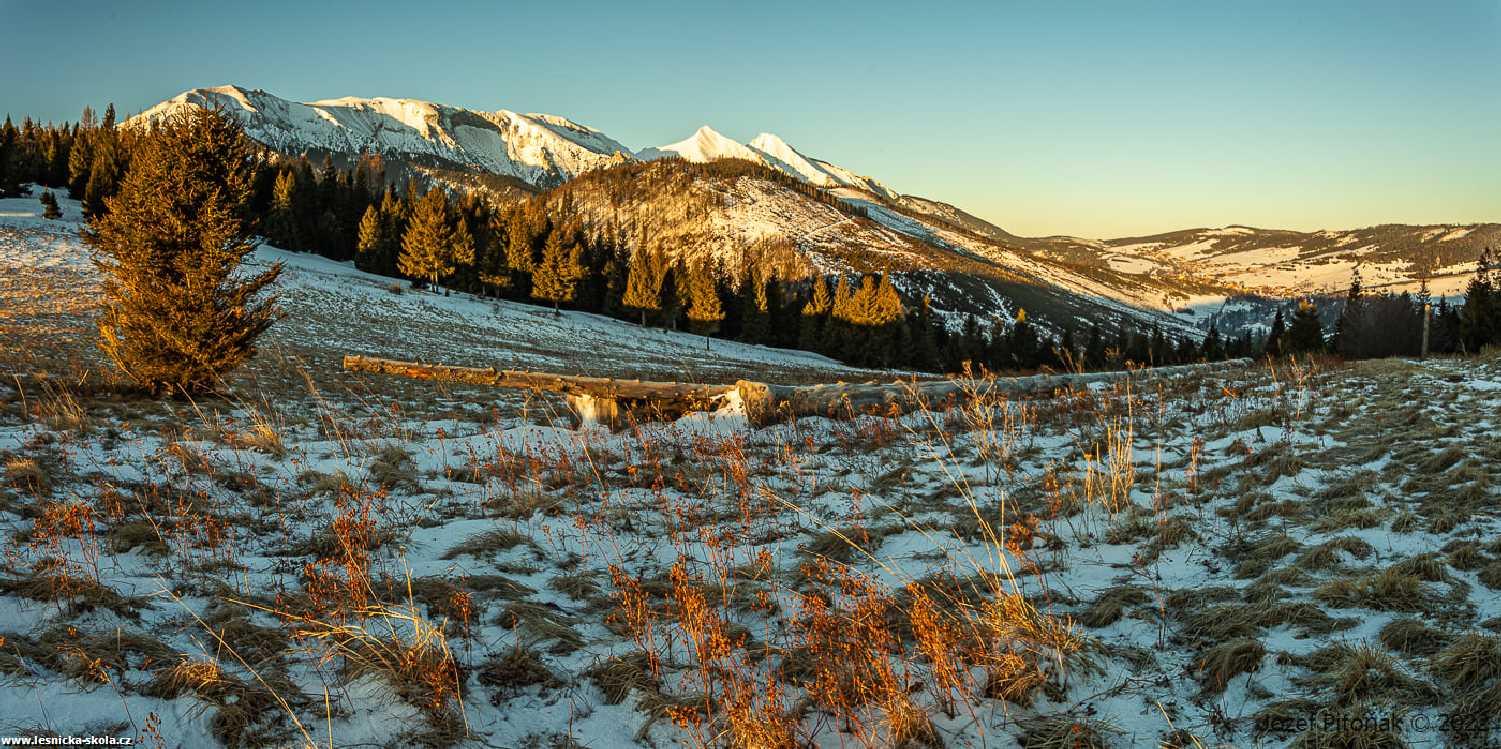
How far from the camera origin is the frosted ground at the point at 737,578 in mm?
2943

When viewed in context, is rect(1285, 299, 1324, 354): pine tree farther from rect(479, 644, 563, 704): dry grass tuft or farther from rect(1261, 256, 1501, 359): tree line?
rect(479, 644, 563, 704): dry grass tuft

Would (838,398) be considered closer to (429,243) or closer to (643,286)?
(643,286)

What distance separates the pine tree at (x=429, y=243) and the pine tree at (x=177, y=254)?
5150 centimetres

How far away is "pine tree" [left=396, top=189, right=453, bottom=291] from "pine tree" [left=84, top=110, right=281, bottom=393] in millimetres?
51500

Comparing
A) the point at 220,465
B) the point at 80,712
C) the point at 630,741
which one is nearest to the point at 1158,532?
the point at 630,741

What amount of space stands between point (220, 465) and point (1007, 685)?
7755mm

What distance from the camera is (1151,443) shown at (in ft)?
26.8

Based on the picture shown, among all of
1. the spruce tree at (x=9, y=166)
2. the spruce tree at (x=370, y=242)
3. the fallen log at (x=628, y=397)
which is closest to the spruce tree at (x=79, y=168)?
the spruce tree at (x=9, y=166)

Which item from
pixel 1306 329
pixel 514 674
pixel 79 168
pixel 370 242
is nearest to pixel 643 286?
pixel 370 242

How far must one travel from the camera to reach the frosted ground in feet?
9.66

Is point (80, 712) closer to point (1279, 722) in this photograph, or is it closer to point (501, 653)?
point (501, 653)

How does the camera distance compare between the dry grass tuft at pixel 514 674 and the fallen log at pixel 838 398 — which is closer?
the dry grass tuft at pixel 514 674

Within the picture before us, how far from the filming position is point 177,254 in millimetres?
12117

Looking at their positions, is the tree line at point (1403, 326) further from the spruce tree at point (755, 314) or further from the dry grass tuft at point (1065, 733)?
the dry grass tuft at point (1065, 733)
